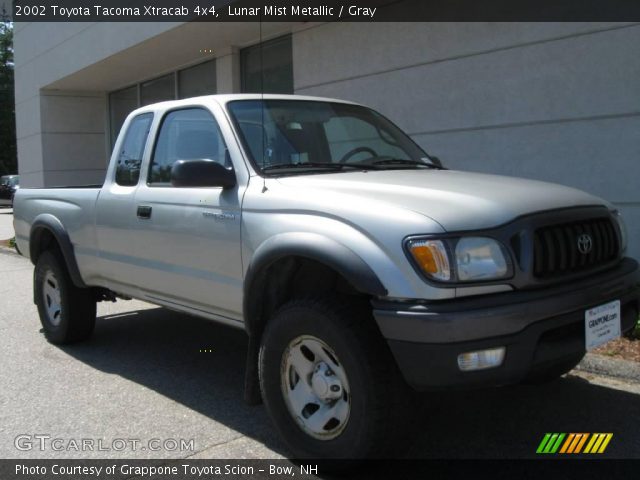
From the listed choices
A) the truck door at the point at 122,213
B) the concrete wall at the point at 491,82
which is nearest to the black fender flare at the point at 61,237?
the truck door at the point at 122,213

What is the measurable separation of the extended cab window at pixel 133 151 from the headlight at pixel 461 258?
2.64 metres

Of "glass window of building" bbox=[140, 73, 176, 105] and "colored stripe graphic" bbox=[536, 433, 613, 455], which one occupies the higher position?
"glass window of building" bbox=[140, 73, 176, 105]

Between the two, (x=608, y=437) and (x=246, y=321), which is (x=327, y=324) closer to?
(x=246, y=321)

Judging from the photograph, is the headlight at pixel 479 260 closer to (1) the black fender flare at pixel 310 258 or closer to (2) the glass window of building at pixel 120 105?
(1) the black fender flare at pixel 310 258

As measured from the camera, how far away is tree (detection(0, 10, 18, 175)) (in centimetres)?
4288

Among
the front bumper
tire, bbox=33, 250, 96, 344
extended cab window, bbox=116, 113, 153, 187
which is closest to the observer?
the front bumper

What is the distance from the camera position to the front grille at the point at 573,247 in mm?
3029

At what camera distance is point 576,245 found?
10.5ft

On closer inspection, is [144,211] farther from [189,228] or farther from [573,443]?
[573,443]

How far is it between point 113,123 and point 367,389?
16.4 metres

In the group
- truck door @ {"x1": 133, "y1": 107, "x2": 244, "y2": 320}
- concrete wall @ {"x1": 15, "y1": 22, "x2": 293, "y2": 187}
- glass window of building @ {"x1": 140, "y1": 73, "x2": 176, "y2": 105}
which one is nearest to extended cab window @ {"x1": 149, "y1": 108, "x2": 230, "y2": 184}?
truck door @ {"x1": 133, "y1": 107, "x2": 244, "y2": 320}

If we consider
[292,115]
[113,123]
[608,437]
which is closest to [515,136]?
[292,115]

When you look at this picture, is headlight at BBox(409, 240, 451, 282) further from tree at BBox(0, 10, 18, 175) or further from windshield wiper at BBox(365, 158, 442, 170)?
tree at BBox(0, 10, 18, 175)

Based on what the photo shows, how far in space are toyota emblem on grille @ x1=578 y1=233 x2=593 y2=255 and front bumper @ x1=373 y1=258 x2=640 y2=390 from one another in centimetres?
36
